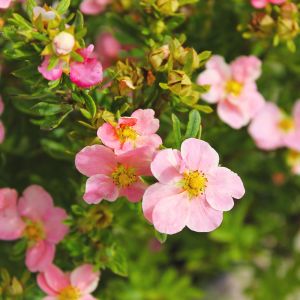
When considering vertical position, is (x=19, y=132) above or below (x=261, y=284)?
above

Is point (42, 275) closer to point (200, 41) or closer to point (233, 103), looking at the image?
point (233, 103)

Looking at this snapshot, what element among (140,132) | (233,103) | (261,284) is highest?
(140,132)

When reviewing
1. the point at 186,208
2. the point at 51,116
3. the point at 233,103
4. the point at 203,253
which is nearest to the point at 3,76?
the point at 51,116

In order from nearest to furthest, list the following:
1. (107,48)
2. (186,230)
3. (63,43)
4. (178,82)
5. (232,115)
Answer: (63,43) → (178,82) → (232,115) → (107,48) → (186,230)

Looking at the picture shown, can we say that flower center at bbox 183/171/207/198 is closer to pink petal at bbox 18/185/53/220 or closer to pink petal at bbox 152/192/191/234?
pink petal at bbox 152/192/191/234

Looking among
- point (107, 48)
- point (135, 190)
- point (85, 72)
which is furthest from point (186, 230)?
point (85, 72)

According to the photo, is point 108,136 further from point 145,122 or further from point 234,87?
point 234,87

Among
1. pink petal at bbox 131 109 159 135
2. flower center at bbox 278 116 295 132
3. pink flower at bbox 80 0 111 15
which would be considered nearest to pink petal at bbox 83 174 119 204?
pink petal at bbox 131 109 159 135
